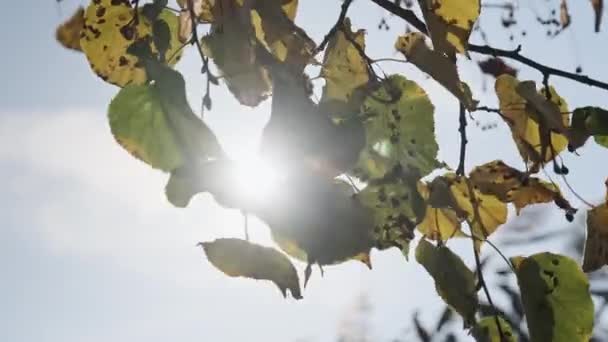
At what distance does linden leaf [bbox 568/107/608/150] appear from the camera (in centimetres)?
121

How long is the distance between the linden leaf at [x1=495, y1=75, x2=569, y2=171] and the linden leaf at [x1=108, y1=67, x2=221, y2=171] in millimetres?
522

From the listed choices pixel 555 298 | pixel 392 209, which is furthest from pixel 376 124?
pixel 555 298

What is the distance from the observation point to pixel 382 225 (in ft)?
3.92

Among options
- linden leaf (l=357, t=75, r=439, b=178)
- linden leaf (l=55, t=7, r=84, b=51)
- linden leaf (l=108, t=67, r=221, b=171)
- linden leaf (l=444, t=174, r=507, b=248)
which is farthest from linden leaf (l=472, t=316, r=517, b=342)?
linden leaf (l=55, t=7, r=84, b=51)

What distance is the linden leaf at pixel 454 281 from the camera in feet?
4.01

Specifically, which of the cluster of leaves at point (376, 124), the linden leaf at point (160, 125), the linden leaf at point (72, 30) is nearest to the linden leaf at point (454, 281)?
the cluster of leaves at point (376, 124)

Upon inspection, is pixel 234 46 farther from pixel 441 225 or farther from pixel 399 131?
pixel 441 225

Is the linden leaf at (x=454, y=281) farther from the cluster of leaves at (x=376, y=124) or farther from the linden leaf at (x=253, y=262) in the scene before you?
the linden leaf at (x=253, y=262)

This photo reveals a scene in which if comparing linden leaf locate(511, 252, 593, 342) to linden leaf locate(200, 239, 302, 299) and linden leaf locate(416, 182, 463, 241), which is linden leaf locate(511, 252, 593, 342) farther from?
linden leaf locate(200, 239, 302, 299)

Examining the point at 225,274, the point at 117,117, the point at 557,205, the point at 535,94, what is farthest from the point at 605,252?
the point at 117,117

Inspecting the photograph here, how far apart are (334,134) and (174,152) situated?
0.25 metres

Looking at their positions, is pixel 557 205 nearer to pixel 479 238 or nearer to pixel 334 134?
pixel 479 238

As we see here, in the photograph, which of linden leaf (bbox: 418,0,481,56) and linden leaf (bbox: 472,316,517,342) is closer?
linden leaf (bbox: 418,0,481,56)

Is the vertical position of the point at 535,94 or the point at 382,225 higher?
the point at 535,94
